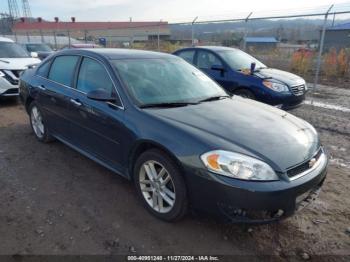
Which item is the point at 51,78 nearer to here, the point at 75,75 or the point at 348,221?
the point at 75,75

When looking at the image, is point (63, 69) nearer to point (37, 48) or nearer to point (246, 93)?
point (246, 93)

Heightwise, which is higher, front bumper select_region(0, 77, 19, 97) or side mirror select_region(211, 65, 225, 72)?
side mirror select_region(211, 65, 225, 72)

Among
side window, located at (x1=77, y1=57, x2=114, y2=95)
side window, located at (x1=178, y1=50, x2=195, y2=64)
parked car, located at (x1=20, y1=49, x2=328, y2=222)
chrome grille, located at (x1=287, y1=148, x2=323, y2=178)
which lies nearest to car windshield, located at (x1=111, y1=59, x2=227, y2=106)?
parked car, located at (x1=20, y1=49, x2=328, y2=222)

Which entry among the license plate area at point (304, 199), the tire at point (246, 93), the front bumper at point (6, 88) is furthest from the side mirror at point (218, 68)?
the front bumper at point (6, 88)

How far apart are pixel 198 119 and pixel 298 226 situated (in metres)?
1.41

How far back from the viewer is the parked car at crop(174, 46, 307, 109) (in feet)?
21.4

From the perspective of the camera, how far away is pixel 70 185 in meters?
3.75

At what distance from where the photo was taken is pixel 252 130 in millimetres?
2955

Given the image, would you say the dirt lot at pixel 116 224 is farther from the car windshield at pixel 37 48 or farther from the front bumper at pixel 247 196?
the car windshield at pixel 37 48

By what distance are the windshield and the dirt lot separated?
5.57m

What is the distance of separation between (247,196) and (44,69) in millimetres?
3834

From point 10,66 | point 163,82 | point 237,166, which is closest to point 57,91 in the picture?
point 163,82

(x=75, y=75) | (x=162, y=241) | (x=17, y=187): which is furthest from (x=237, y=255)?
(x=75, y=75)

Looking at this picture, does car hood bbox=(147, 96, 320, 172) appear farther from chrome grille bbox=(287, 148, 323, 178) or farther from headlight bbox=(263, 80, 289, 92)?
headlight bbox=(263, 80, 289, 92)
